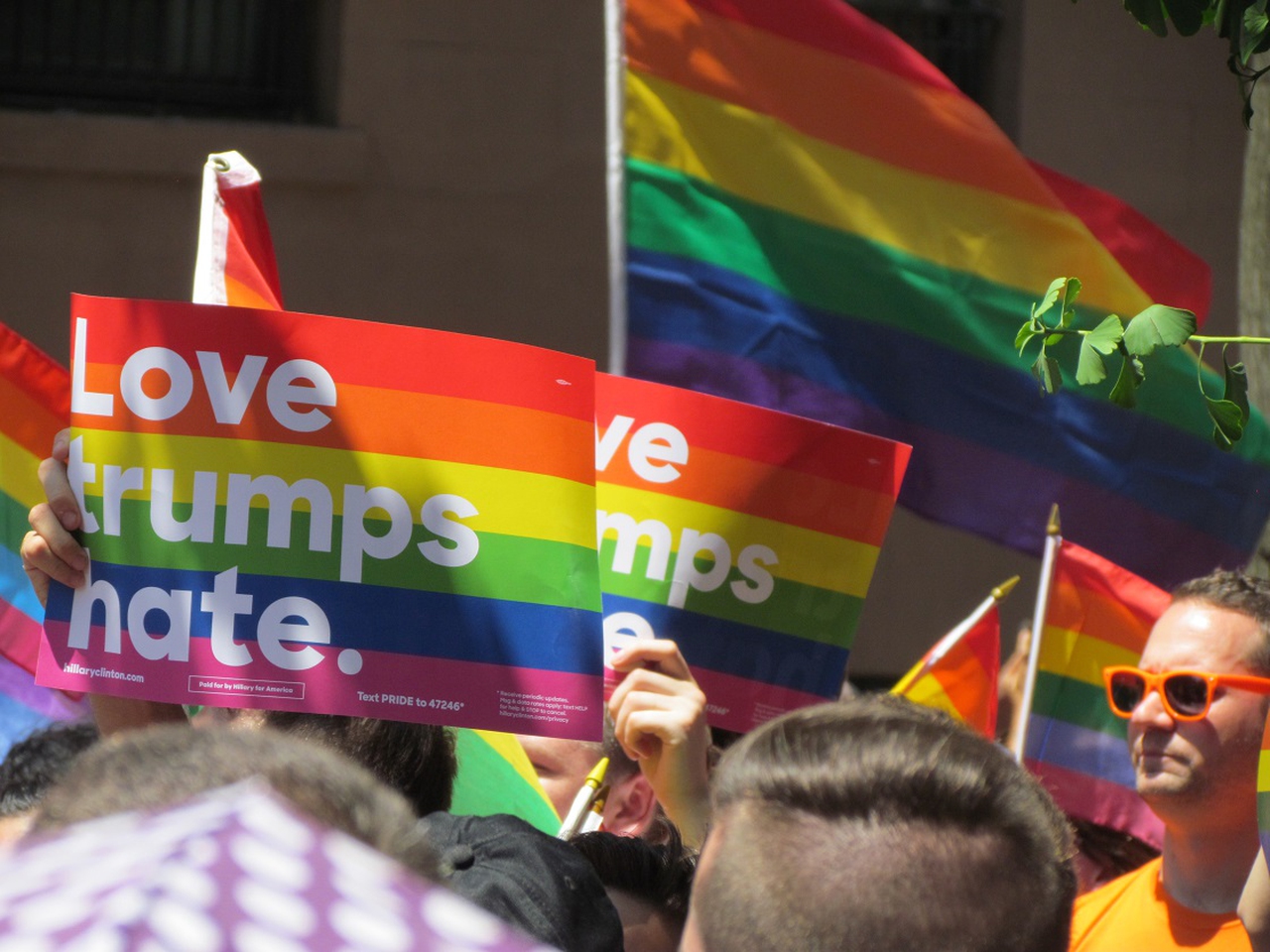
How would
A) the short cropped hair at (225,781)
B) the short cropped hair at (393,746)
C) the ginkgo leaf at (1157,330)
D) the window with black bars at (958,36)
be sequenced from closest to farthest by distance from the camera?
1. the short cropped hair at (225,781)
2. the ginkgo leaf at (1157,330)
3. the short cropped hair at (393,746)
4. the window with black bars at (958,36)

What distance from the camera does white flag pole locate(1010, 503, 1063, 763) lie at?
11.7ft

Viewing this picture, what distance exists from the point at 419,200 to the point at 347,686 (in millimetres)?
4365

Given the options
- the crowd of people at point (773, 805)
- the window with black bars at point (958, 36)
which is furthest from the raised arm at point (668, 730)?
the window with black bars at point (958, 36)

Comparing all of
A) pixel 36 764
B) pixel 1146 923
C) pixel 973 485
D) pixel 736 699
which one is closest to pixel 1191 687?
pixel 1146 923

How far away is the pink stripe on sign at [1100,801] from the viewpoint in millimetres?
3764

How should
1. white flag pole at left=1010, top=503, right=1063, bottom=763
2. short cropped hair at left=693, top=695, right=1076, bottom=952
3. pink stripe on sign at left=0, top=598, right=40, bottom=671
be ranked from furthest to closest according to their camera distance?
white flag pole at left=1010, top=503, right=1063, bottom=763
pink stripe on sign at left=0, top=598, right=40, bottom=671
short cropped hair at left=693, top=695, right=1076, bottom=952

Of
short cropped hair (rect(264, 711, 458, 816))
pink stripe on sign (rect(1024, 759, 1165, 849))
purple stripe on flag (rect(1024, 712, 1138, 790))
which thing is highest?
short cropped hair (rect(264, 711, 458, 816))

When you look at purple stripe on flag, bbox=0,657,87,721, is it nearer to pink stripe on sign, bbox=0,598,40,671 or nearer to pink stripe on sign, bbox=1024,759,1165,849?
pink stripe on sign, bbox=0,598,40,671

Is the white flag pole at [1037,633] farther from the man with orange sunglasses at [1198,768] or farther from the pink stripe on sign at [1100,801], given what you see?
the man with orange sunglasses at [1198,768]

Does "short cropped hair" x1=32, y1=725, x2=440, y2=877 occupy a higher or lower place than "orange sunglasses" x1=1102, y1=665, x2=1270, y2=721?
higher

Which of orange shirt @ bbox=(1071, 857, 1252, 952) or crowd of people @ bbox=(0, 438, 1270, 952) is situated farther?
orange shirt @ bbox=(1071, 857, 1252, 952)

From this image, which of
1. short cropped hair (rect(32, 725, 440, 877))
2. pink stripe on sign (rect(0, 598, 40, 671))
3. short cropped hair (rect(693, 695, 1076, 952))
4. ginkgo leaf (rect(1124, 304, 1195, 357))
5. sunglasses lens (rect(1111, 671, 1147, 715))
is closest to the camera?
short cropped hair (rect(32, 725, 440, 877))

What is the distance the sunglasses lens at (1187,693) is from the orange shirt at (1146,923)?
273 mm

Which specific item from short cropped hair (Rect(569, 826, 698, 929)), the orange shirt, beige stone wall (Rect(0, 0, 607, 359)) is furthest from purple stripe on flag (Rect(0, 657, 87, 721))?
beige stone wall (Rect(0, 0, 607, 359))
